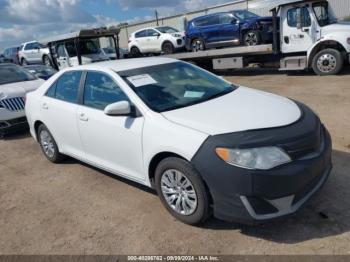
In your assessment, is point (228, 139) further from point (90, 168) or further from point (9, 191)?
point (9, 191)

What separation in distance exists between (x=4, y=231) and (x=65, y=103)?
5.85 ft

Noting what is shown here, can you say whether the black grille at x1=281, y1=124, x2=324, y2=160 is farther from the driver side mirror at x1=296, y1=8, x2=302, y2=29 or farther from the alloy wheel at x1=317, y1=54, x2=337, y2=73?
the driver side mirror at x1=296, y1=8, x2=302, y2=29

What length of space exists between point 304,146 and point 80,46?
46.6ft

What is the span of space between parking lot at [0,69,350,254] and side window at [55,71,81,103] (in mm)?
1110

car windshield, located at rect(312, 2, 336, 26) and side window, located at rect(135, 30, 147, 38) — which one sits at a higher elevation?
A: side window, located at rect(135, 30, 147, 38)

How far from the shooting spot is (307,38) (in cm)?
1122

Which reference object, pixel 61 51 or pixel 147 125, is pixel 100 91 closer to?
pixel 147 125

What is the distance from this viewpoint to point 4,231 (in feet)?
12.5

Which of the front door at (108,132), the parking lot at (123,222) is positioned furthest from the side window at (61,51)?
the front door at (108,132)

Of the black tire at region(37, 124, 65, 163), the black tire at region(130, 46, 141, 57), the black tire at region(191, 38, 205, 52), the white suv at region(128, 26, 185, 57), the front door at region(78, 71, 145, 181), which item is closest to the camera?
the front door at region(78, 71, 145, 181)

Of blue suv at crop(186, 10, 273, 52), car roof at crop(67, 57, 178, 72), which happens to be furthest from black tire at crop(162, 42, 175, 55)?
car roof at crop(67, 57, 178, 72)

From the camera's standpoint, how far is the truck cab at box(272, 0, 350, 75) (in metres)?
10.8

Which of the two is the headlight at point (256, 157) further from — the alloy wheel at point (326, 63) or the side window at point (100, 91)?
the alloy wheel at point (326, 63)

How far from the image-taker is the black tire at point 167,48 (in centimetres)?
1702
